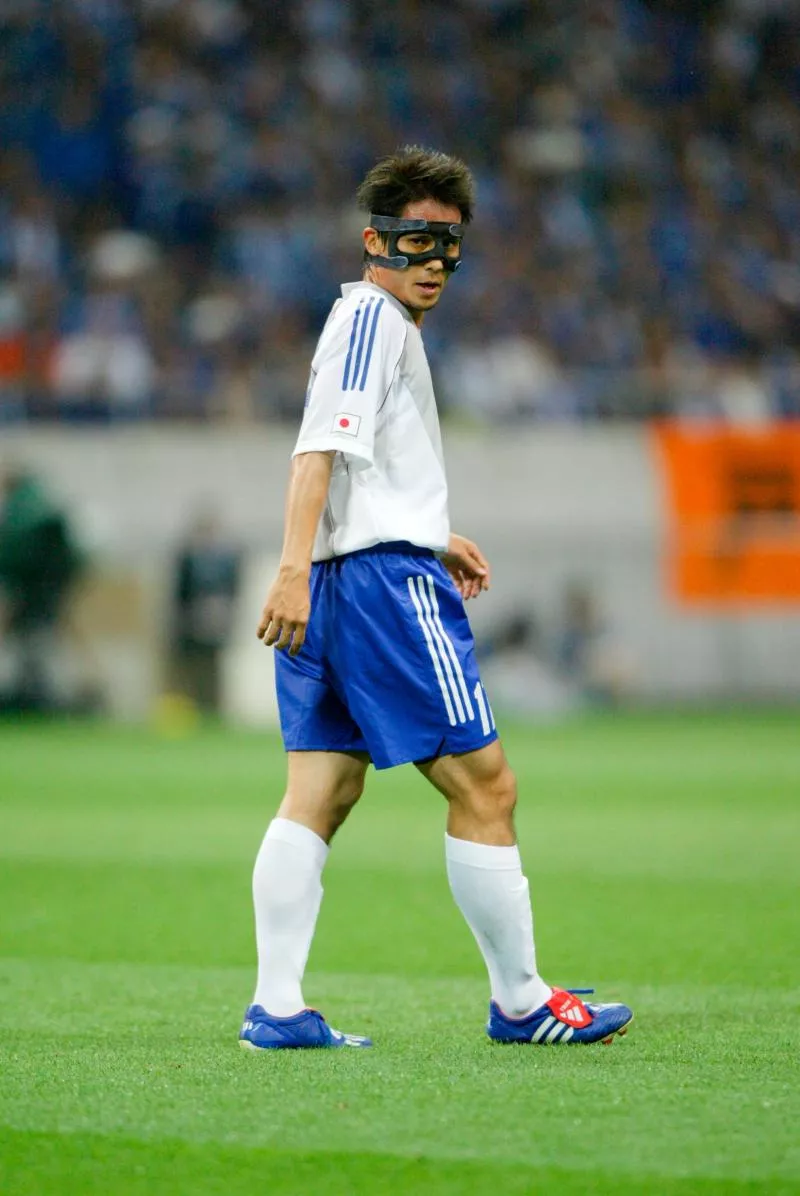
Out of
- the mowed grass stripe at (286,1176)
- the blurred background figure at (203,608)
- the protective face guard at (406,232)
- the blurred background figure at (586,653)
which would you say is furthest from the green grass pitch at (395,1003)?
the blurred background figure at (586,653)

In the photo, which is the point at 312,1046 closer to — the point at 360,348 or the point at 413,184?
the point at 360,348

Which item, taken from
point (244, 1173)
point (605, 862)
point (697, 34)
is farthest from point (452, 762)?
point (697, 34)

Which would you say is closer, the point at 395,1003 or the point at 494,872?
the point at 494,872

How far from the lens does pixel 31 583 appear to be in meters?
17.7

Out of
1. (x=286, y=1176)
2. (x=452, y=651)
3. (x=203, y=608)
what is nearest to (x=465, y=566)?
(x=452, y=651)

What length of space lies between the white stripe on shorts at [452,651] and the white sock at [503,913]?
320 mm

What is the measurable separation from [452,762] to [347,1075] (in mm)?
765

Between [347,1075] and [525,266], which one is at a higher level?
[525,266]

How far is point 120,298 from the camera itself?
1973 centimetres

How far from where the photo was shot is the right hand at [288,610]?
13.7 ft

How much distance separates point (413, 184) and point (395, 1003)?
7.05 feet

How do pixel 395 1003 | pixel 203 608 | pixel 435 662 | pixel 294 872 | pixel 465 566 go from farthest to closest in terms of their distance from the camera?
1. pixel 203 608
2. pixel 395 1003
3. pixel 465 566
4. pixel 294 872
5. pixel 435 662

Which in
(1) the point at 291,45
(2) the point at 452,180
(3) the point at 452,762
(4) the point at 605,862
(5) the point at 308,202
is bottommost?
(4) the point at 605,862

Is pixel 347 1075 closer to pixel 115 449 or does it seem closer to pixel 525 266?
pixel 115 449
